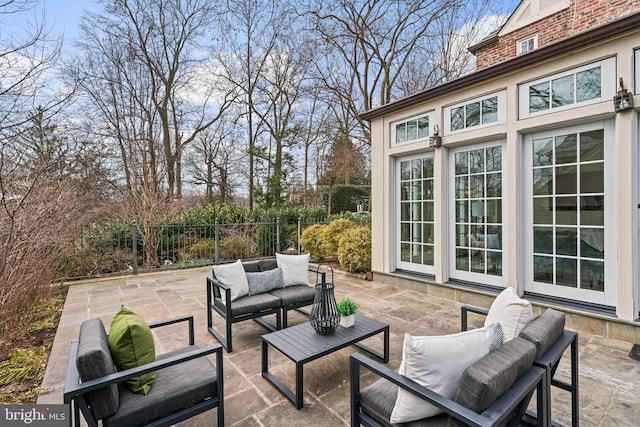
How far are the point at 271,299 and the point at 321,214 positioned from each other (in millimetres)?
8450

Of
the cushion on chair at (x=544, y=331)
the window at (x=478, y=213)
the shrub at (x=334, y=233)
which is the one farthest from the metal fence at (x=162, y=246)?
the cushion on chair at (x=544, y=331)

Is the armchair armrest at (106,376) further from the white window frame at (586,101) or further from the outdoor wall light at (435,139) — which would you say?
the white window frame at (586,101)

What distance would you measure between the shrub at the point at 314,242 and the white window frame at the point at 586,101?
16.3 ft

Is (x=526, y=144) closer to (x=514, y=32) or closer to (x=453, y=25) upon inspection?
(x=514, y=32)

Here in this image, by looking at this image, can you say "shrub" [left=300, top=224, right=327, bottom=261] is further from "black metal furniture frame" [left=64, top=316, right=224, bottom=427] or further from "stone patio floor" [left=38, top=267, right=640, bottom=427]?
"black metal furniture frame" [left=64, top=316, right=224, bottom=427]

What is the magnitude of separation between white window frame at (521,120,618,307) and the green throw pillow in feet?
14.1

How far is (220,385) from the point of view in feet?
6.37

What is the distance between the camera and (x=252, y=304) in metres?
3.33

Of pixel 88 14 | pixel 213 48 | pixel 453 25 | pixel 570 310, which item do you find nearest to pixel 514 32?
pixel 453 25

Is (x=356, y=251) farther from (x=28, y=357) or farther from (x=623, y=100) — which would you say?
(x=28, y=357)

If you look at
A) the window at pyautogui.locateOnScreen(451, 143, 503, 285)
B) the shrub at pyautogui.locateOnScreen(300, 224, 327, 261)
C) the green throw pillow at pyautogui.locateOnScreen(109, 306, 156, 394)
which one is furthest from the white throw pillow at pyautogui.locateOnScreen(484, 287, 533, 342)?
the shrub at pyautogui.locateOnScreen(300, 224, 327, 261)

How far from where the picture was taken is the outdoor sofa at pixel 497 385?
130cm

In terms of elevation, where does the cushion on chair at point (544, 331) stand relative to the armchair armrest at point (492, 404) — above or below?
above

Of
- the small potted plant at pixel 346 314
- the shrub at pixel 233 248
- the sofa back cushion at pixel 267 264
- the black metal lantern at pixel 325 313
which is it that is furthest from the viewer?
the shrub at pixel 233 248
